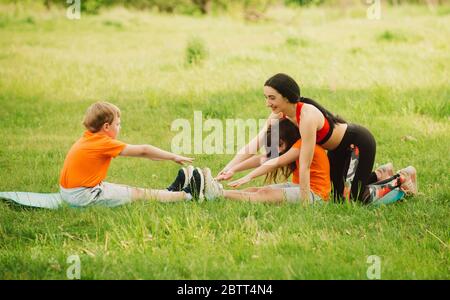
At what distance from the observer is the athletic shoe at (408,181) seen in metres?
5.64

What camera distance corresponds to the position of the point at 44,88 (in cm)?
1017

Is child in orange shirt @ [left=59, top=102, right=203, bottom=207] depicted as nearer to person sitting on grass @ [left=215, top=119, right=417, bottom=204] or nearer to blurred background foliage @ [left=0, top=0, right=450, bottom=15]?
person sitting on grass @ [left=215, top=119, right=417, bottom=204]

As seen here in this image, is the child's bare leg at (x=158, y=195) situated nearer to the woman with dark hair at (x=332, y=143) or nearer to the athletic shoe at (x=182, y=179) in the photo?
the athletic shoe at (x=182, y=179)

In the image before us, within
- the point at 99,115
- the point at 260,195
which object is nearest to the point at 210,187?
the point at 260,195

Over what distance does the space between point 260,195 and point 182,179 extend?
634mm

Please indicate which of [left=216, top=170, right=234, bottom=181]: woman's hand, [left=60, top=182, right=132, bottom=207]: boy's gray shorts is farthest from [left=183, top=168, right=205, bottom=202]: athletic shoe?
[left=60, top=182, right=132, bottom=207]: boy's gray shorts

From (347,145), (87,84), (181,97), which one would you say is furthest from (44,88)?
(347,145)

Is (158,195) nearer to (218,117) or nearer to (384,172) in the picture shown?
(384,172)

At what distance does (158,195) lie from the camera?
5.50 meters

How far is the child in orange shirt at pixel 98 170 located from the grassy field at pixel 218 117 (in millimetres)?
183

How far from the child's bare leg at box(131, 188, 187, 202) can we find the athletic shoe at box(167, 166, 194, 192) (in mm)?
81

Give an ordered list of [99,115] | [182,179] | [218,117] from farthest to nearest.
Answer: [218,117] < [182,179] < [99,115]

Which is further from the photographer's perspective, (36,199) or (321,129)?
(36,199)
